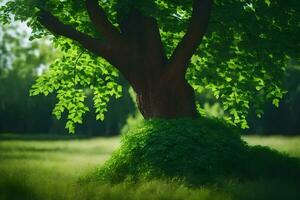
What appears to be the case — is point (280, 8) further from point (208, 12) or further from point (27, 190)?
point (27, 190)

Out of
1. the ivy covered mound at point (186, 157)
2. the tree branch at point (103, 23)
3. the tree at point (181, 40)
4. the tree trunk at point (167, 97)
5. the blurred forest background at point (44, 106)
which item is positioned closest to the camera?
the ivy covered mound at point (186, 157)

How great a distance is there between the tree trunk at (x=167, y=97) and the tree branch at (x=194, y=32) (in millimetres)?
598

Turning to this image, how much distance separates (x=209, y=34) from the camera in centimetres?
1523

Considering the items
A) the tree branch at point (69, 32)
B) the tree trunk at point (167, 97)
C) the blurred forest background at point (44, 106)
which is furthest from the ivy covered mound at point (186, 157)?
the blurred forest background at point (44, 106)

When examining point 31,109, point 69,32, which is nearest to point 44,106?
point 31,109

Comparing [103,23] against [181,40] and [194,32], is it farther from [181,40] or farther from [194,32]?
[194,32]

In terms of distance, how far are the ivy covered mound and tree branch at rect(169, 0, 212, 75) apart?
1.70 m

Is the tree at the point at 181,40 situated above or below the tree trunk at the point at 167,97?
above

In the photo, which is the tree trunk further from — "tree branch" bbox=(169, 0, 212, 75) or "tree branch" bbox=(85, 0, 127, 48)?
"tree branch" bbox=(85, 0, 127, 48)

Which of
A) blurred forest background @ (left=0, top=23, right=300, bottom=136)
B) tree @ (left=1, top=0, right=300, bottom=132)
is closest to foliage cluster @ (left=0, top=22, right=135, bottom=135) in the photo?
blurred forest background @ (left=0, top=23, right=300, bottom=136)

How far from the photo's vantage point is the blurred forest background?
204 ft

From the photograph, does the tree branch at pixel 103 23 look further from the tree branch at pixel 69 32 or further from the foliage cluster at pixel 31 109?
the foliage cluster at pixel 31 109

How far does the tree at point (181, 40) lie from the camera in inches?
535

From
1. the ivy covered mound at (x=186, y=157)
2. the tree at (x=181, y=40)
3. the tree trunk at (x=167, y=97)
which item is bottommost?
the ivy covered mound at (x=186, y=157)
